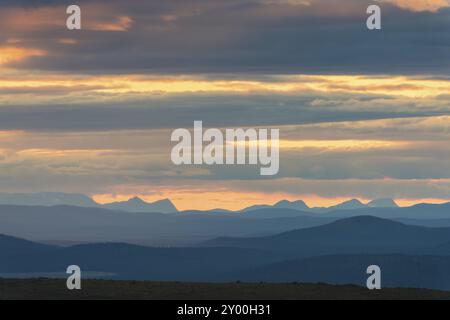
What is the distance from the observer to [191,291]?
287 feet

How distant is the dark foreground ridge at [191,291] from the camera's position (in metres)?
84.8

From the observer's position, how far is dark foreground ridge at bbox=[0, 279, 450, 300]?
278 ft
